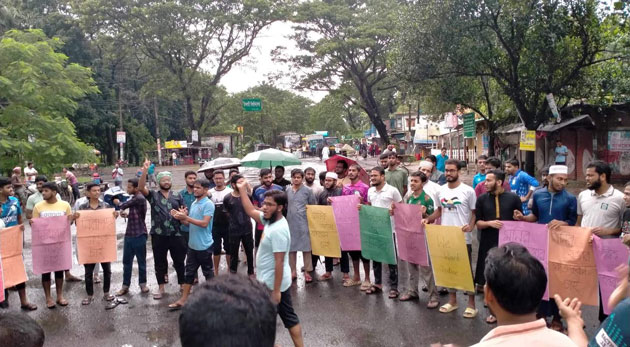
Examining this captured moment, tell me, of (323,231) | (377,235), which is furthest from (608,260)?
(323,231)

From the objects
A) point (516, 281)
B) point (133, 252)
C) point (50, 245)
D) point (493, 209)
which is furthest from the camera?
point (133, 252)

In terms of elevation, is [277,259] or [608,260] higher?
[277,259]

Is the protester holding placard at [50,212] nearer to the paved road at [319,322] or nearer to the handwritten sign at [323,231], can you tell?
the paved road at [319,322]

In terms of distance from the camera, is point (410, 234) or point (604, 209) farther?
point (410, 234)

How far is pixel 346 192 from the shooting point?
733 cm

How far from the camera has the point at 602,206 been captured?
4895 mm

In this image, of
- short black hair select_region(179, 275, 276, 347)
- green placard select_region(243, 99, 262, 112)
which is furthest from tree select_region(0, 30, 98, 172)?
short black hair select_region(179, 275, 276, 347)

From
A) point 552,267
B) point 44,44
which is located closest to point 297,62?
point 44,44

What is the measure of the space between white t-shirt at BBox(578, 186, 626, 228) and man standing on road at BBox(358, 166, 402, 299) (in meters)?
2.33

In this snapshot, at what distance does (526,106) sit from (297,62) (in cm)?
1942

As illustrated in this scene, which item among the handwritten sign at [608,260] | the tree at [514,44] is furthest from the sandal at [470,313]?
the tree at [514,44]

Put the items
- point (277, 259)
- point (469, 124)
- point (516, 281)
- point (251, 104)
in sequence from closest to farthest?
1. point (516, 281)
2. point (277, 259)
3. point (469, 124)
4. point (251, 104)

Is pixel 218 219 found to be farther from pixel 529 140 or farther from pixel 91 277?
pixel 529 140

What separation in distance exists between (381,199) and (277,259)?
2.77 meters
